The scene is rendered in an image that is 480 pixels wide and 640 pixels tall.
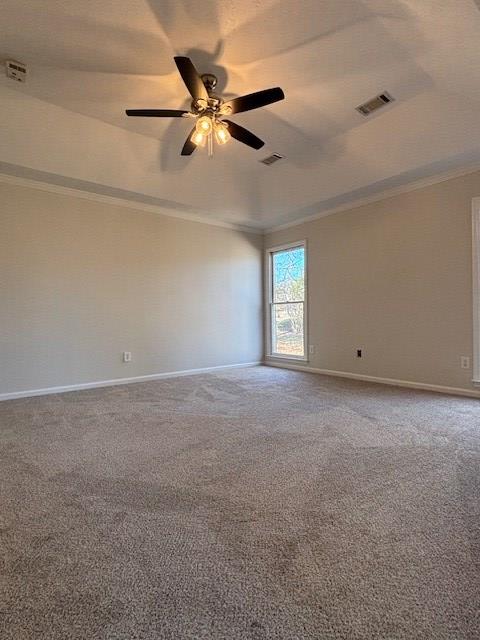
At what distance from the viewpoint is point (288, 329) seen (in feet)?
19.4

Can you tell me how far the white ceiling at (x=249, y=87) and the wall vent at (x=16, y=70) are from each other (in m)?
0.06

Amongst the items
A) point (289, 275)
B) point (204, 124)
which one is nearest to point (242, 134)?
point (204, 124)

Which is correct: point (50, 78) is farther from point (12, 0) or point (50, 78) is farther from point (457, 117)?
point (457, 117)

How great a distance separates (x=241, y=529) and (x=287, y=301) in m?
4.76

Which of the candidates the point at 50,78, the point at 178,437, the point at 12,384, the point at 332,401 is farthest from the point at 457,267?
the point at 12,384

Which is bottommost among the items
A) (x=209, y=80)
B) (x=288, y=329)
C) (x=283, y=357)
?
(x=283, y=357)

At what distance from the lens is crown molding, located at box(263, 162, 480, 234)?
3.73 m

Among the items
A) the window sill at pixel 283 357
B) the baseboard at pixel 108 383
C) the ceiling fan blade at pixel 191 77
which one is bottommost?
the baseboard at pixel 108 383

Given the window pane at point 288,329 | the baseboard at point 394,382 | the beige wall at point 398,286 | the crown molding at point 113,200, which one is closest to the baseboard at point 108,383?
the window pane at point 288,329

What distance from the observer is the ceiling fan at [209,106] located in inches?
83.4

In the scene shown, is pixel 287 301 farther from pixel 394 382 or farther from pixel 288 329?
pixel 394 382

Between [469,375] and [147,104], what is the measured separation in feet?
14.1

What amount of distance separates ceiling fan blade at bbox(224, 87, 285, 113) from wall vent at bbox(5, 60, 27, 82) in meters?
1.55

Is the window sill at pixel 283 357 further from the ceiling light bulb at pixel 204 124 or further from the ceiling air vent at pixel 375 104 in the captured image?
the ceiling light bulb at pixel 204 124
